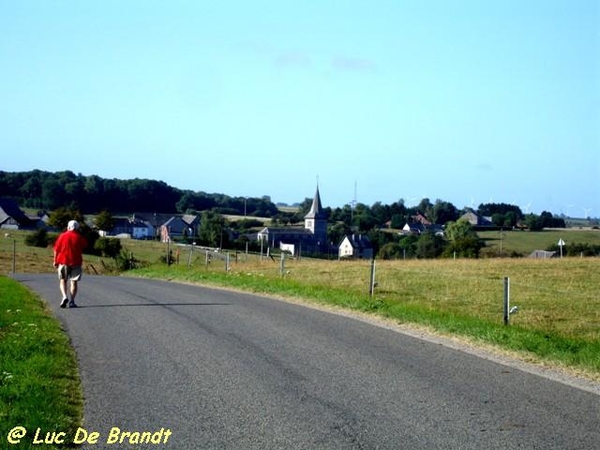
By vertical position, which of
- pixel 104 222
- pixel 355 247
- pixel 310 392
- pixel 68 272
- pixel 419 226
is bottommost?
pixel 355 247

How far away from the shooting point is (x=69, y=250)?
16.2 metres

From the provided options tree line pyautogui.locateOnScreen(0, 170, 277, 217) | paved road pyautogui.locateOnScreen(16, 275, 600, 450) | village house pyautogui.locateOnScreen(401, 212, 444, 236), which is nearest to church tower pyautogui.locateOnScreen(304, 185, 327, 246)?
village house pyautogui.locateOnScreen(401, 212, 444, 236)

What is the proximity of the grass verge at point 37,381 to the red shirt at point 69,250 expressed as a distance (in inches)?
109

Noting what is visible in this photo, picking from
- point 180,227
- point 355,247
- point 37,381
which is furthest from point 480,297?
point 180,227

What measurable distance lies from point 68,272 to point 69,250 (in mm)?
446

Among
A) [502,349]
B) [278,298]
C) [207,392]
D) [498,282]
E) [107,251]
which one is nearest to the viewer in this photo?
[207,392]

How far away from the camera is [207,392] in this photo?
8.12m

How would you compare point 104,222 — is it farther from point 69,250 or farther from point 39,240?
point 69,250

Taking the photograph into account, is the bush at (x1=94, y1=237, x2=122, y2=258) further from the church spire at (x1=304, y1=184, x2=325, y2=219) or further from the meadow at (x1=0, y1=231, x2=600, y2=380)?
the church spire at (x1=304, y1=184, x2=325, y2=219)

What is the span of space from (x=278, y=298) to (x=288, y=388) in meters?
11.7

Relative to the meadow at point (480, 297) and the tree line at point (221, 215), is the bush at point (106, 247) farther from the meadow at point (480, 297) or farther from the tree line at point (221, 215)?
the meadow at point (480, 297)

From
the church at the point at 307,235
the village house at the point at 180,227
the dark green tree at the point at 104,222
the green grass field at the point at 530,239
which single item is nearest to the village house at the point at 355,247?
→ the church at the point at 307,235

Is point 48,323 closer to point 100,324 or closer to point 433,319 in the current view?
point 100,324

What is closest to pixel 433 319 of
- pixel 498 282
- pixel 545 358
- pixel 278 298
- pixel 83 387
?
pixel 545 358
